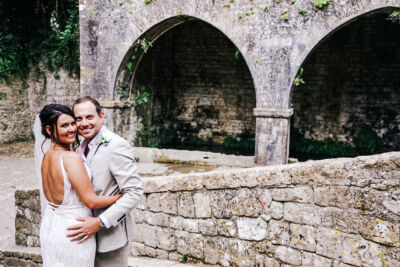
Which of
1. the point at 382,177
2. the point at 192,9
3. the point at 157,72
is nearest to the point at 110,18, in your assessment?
the point at 192,9

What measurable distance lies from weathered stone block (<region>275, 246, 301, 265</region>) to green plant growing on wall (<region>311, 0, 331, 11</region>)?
4886 mm

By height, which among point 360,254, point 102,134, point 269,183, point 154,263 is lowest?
point 154,263

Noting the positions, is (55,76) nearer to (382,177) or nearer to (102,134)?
(102,134)

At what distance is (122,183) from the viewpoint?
187 cm

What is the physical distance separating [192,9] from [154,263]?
17.9 feet

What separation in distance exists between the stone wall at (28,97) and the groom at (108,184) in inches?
353

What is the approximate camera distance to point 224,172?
8.58ft

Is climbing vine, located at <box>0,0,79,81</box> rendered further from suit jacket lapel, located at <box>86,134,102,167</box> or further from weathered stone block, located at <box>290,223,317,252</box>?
weathered stone block, located at <box>290,223,317,252</box>

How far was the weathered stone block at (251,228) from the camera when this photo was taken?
98.2 inches

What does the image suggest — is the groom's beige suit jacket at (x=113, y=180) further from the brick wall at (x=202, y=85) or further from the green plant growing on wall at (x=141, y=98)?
the brick wall at (x=202, y=85)

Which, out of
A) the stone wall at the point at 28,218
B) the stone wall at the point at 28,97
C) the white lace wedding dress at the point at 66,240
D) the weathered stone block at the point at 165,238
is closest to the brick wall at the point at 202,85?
the stone wall at the point at 28,97

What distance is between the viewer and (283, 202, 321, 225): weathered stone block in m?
2.30

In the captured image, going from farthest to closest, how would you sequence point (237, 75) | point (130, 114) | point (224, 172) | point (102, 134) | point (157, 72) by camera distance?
point (237, 75)
point (157, 72)
point (130, 114)
point (224, 172)
point (102, 134)

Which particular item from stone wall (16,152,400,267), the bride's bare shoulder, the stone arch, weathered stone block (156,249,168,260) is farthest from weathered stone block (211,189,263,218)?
the stone arch
